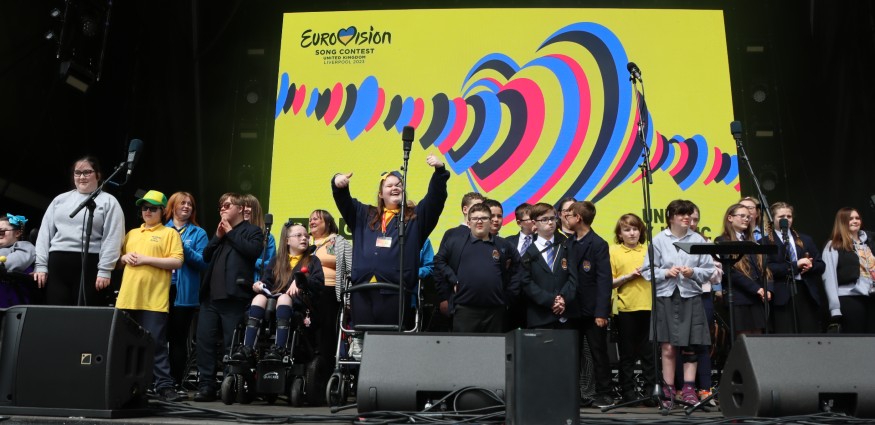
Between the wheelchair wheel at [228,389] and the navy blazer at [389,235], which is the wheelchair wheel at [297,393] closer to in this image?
the wheelchair wheel at [228,389]

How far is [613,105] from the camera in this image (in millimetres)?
6965

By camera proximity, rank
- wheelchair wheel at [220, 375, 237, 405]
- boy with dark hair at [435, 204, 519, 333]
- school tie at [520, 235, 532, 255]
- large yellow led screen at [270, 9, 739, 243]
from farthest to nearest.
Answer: large yellow led screen at [270, 9, 739, 243] → school tie at [520, 235, 532, 255] → boy with dark hair at [435, 204, 519, 333] → wheelchair wheel at [220, 375, 237, 405]

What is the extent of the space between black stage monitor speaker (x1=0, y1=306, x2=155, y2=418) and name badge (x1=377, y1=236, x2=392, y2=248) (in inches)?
69.8

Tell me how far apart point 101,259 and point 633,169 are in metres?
4.28

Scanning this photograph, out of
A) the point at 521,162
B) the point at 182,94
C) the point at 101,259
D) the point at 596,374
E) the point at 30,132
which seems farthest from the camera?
the point at 182,94

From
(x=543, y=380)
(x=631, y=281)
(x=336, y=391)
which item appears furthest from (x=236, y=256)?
(x=543, y=380)

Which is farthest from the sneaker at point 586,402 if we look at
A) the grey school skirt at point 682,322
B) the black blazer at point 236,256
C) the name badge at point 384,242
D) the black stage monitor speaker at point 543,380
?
the black blazer at point 236,256

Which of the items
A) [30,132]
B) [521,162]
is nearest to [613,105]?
[521,162]

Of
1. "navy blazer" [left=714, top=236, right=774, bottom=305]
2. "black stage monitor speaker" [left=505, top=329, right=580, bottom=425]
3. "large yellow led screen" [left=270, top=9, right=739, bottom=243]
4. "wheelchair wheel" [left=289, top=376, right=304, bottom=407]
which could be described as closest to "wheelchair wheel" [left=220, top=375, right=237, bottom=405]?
"wheelchair wheel" [left=289, top=376, right=304, bottom=407]

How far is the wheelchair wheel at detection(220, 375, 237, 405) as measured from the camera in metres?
4.57

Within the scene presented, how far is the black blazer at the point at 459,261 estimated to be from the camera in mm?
5000

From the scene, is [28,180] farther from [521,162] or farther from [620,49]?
[620,49]

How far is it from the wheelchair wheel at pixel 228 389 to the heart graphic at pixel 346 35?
356 cm

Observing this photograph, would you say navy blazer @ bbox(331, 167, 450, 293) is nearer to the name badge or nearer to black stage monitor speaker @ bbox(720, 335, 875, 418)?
the name badge
